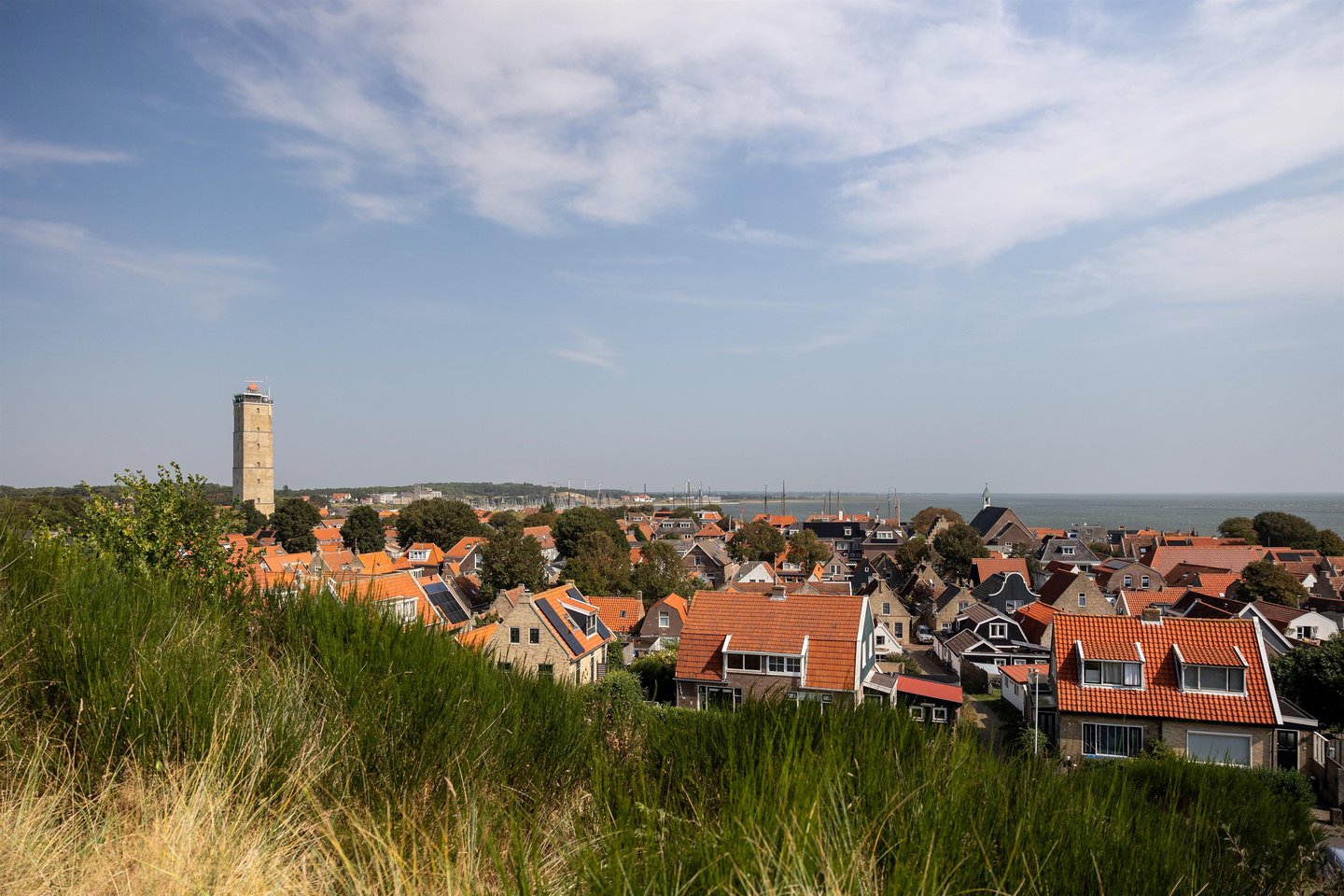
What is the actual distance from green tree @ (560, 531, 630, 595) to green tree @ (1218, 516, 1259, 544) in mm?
64747

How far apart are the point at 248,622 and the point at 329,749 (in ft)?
7.94

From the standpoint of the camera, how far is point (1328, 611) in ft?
110

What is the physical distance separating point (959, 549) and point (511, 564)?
32980mm

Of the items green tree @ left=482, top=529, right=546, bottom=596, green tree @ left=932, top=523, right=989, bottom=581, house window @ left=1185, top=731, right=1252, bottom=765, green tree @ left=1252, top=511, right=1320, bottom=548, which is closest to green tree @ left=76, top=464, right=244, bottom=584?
house window @ left=1185, top=731, right=1252, bottom=765

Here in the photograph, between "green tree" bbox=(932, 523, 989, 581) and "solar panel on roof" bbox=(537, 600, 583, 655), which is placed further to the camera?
"green tree" bbox=(932, 523, 989, 581)

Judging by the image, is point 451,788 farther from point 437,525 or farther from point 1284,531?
point 1284,531

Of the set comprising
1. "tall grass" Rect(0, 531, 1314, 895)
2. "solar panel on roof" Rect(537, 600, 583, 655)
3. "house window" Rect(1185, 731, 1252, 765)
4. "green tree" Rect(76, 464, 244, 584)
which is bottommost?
"house window" Rect(1185, 731, 1252, 765)

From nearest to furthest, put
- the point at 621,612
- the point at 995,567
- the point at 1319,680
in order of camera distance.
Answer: the point at 1319,680 → the point at 621,612 → the point at 995,567

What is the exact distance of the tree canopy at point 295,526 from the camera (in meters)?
68.2

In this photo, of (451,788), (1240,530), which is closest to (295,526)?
(451,788)

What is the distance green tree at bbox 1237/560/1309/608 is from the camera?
38444mm

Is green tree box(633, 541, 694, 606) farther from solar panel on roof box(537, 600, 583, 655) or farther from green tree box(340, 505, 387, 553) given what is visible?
green tree box(340, 505, 387, 553)

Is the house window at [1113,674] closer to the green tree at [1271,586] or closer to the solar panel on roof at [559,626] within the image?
the solar panel on roof at [559,626]

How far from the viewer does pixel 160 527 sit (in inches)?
310
